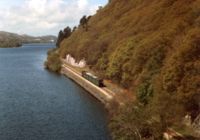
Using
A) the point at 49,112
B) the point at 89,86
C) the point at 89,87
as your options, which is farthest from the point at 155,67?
→ the point at 89,86

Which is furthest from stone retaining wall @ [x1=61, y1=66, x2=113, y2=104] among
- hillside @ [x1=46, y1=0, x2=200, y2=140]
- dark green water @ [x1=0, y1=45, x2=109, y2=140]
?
hillside @ [x1=46, y1=0, x2=200, y2=140]

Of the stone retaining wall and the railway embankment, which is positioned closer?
the railway embankment

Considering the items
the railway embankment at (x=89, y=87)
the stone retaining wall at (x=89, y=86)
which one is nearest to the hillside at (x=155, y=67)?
the railway embankment at (x=89, y=87)

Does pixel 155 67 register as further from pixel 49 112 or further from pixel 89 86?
pixel 89 86

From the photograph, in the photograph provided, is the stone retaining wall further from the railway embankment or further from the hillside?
the hillside

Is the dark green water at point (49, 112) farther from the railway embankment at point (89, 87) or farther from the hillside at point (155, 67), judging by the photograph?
the hillside at point (155, 67)

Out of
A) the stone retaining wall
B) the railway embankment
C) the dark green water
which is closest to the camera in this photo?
the dark green water
